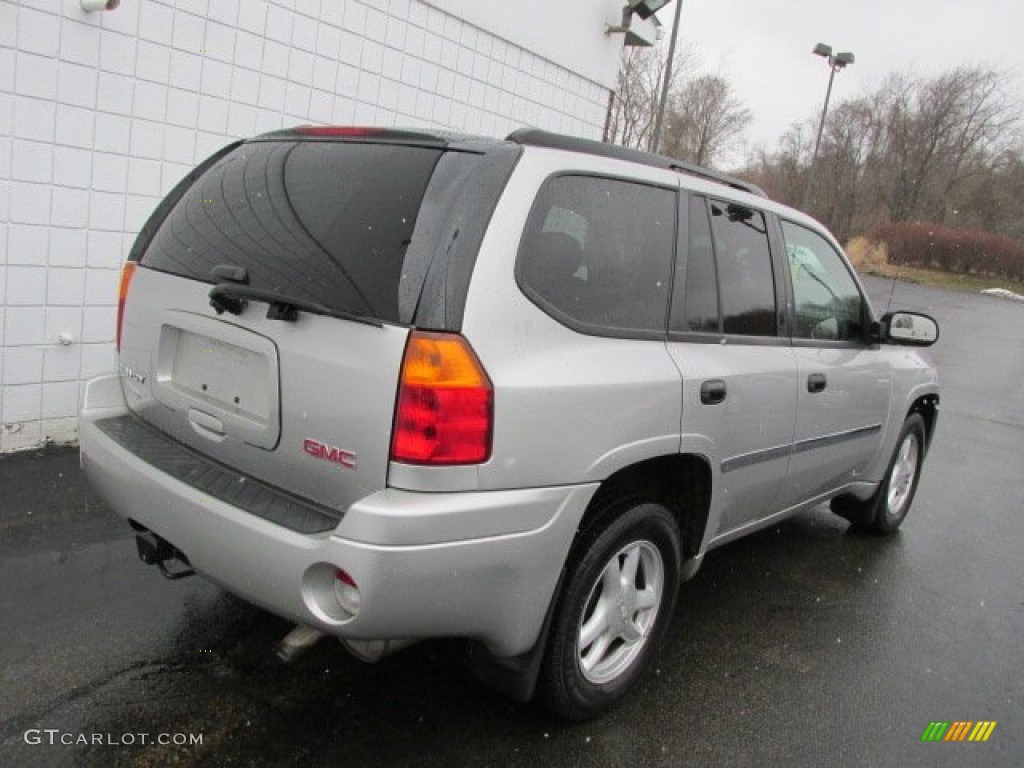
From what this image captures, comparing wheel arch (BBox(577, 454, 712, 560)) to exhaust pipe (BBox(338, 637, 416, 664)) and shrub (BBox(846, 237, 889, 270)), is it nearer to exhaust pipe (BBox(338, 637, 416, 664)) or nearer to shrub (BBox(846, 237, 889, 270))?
exhaust pipe (BBox(338, 637, 416, 664))

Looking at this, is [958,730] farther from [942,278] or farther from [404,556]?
[942,278]

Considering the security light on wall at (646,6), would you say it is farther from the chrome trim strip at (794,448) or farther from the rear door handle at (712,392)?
the rear door handle at (712,392)

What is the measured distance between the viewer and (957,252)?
134 ft

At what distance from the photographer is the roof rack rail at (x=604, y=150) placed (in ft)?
7.63

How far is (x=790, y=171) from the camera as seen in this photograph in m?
53.0

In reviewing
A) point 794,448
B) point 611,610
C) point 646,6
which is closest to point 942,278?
point 646,6

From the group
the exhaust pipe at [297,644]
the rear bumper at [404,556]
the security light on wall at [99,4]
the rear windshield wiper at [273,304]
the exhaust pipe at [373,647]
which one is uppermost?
the security light on wall at [99,4]

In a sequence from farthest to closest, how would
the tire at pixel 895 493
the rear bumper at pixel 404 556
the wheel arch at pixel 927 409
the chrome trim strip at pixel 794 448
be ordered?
the wheel arch at pixel 927 409, the tire at pixel 895 493, the chrome trim strip at pixel 794 448, the rear bumper at pixel 404 556

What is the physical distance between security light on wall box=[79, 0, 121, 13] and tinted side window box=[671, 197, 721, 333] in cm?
336

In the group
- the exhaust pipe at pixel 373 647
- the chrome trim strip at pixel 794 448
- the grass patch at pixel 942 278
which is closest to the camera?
the exhaust pipe at pixel 373 647

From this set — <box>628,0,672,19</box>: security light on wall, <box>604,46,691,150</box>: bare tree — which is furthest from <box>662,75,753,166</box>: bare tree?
<box>628,0,672,19</box>: security light on wall

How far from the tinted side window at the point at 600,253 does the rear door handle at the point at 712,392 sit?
270 mm

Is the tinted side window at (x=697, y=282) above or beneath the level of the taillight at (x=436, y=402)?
above

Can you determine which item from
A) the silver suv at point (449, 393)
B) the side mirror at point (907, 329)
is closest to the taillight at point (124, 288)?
the silver suv at point (449, 393)
